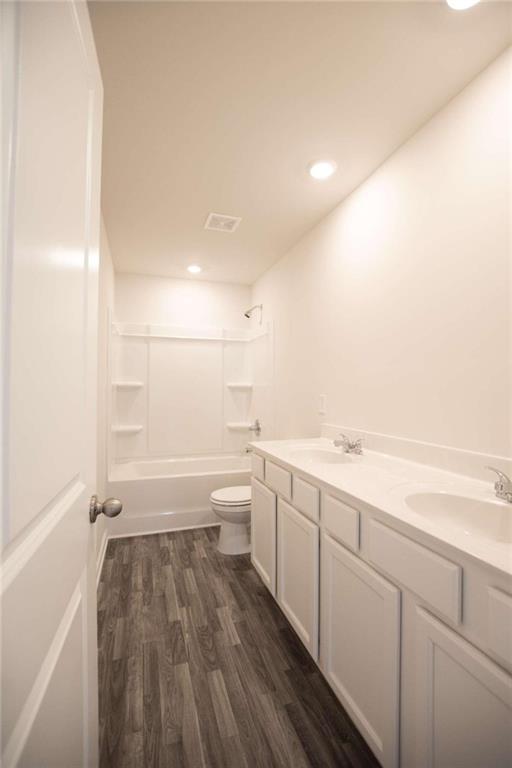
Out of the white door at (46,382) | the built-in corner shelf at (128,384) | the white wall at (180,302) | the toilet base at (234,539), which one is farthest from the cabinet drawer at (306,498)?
the white wall at (180,302)

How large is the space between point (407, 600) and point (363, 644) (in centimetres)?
33

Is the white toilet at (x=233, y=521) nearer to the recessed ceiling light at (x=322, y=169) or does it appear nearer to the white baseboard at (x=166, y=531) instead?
the white baseboard at (x=166, y=531)

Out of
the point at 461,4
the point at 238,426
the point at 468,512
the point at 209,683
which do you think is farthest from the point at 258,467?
the point at 461,4

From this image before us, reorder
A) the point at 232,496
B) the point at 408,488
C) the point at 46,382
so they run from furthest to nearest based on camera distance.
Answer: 1. the point at 232,496
2. the point at 408,488
3. the point at 46,382

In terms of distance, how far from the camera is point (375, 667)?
1050mm

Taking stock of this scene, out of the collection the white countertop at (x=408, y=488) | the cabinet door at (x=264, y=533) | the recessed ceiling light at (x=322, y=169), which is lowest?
the cabinet door at (x=264, y=533)

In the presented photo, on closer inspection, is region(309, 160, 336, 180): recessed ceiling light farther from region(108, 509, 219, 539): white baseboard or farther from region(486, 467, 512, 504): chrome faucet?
region(108, 509, 219, 539): white baseboard

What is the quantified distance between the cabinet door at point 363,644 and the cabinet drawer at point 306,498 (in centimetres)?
11

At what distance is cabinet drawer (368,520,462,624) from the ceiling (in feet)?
5.74

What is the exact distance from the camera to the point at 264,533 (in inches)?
79.1

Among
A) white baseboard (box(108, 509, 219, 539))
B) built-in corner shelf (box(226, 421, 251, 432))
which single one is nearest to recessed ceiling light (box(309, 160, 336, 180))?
built-in corner shelf (box(226, 421, 251, 432))

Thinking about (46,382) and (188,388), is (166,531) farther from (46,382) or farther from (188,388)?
(46,382)

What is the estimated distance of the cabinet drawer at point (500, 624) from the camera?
676 mm

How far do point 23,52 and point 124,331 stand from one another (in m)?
3.38
